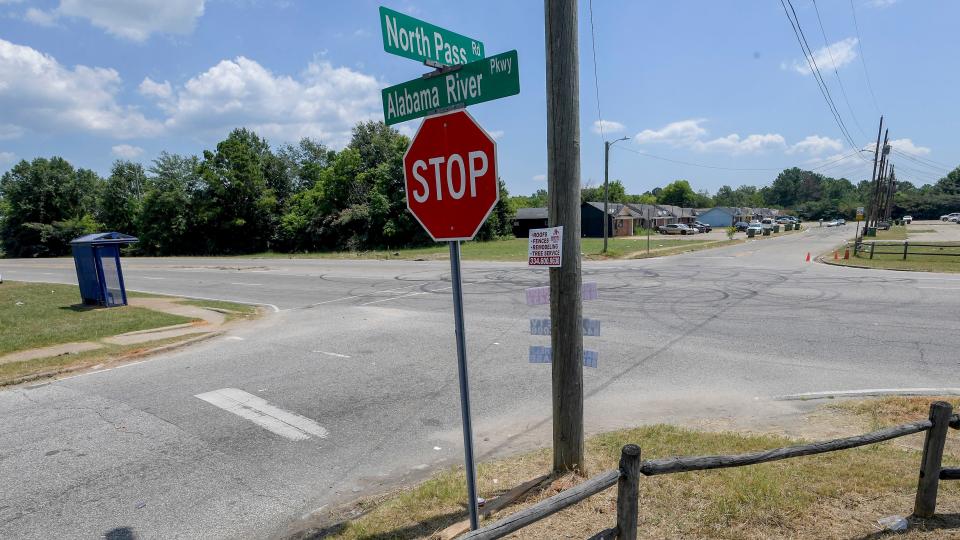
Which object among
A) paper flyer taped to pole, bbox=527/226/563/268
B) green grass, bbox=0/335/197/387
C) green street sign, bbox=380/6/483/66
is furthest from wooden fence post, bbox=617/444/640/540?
green grass, bbox=0/335/197/387

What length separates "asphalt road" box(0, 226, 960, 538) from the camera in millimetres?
4293

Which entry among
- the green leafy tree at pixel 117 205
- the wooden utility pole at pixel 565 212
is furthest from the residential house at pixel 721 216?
the wooden utility pole at pixel 565 212

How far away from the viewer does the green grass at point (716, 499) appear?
10.9 ft

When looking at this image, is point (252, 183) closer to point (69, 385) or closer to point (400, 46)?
point (69, 385)

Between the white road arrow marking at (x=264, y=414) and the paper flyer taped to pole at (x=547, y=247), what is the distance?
3.29 m

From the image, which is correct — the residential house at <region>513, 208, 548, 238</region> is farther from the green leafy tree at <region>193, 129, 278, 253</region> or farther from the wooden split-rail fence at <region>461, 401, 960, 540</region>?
the wooden split-rail fence at <region>461, 401, 960, 540</region>

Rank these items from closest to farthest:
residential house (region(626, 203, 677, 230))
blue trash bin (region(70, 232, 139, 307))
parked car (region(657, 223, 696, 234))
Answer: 1. blue trash bin (region(70, 232, 139, 307))
2. parked car (region(657, 223, 696, 234))
3. residential house (region(626, 203, 677, 230))

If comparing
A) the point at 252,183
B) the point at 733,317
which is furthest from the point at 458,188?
the point at 252,183

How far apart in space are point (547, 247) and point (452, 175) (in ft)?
3.97

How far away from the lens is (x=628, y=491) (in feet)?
8.51

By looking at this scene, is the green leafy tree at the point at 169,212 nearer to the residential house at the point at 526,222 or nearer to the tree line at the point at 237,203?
the tree line at the point at 237,203

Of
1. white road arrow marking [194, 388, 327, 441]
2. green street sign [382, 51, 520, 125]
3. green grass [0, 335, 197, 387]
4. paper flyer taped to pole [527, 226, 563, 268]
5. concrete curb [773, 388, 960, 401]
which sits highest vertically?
green street sign [382, 51, 520, 125]

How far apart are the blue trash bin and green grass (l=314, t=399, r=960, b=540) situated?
48.7 ft

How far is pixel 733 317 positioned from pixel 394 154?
42914mm
